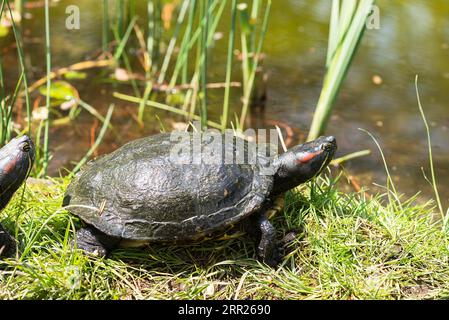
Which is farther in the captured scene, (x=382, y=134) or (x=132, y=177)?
(x=382, y=134)

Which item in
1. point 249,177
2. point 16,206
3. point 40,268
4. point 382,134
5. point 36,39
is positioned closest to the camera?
point 40,268

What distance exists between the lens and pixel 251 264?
2.57 m

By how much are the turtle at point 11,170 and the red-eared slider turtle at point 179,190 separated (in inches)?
10.0

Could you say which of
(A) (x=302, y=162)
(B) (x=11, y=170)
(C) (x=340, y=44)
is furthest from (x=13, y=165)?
(C) (x=340, y=44)

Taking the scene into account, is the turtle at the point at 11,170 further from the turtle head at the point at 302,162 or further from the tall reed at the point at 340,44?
the tall reed at the point at 340,44

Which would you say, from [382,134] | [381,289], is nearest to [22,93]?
[382,134]

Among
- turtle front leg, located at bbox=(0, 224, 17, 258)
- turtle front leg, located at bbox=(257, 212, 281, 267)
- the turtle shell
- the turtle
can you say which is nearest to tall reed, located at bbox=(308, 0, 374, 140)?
the turtle shell

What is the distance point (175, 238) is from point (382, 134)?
287cm

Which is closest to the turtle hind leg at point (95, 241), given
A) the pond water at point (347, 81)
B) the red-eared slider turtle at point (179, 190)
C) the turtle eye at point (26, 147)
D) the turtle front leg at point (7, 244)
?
the red-eared slider turtle at point (179, 190)

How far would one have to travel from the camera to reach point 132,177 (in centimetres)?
249

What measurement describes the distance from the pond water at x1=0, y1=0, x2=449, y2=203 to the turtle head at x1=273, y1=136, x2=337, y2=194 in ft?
5.20

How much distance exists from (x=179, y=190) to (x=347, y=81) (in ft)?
11.6

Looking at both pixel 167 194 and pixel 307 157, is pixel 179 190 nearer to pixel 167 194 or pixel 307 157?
pixel 167 194
